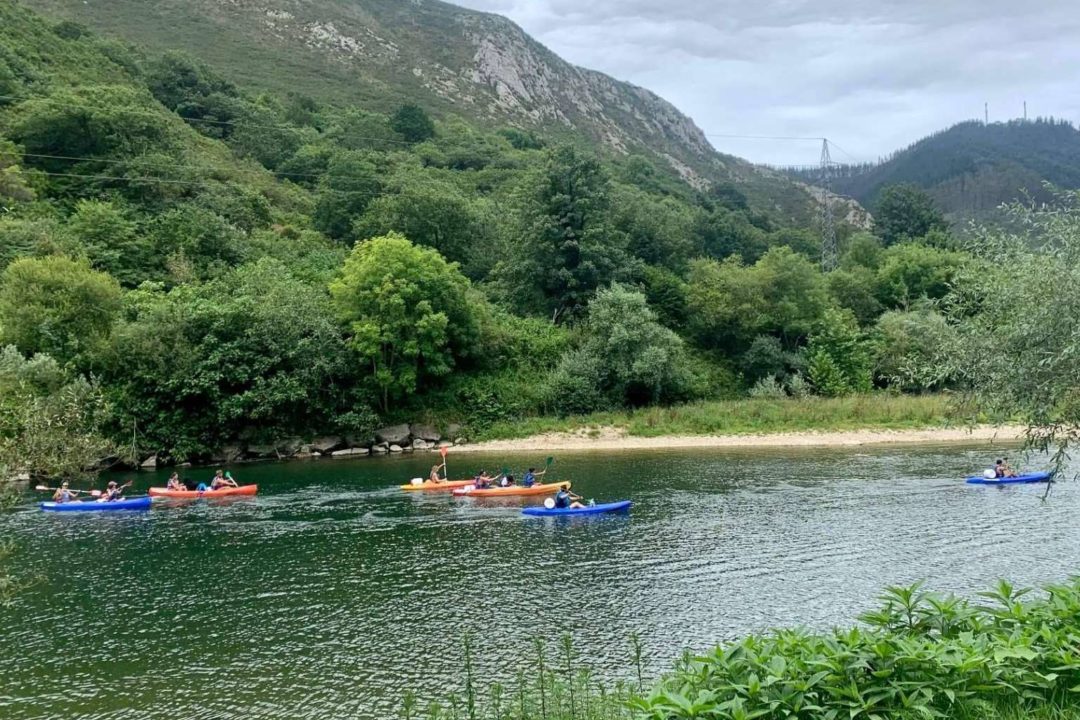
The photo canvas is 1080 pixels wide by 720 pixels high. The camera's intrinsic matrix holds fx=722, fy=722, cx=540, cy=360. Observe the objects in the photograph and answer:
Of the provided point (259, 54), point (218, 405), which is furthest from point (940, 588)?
point (259, 54)

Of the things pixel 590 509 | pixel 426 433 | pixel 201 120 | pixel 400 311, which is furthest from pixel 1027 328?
pixel 201 120

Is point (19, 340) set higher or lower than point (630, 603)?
higher

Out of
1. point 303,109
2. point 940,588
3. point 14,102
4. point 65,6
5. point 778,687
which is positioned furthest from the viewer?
point 65,6

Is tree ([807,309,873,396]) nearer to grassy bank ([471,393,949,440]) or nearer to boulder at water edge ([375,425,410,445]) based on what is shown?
grassy bank ([471,393,949,440])

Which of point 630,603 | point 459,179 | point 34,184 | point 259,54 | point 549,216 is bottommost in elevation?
point 630,603

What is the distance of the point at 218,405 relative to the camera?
4838cm

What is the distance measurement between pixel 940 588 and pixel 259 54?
154 metres

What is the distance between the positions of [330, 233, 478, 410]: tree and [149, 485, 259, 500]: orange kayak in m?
15.5

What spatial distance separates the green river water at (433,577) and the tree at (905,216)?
245ft

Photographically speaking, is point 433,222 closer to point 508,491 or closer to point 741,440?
point 741,440

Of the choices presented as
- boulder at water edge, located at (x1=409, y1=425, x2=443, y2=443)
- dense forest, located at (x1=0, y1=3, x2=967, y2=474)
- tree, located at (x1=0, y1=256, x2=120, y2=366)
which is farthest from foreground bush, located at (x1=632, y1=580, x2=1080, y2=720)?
tree, located at (x1=0, y1=256, x2=120, y2=366)

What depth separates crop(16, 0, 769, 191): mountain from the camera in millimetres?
133125

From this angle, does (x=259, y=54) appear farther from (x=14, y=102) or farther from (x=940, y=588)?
(x=940, y=588)

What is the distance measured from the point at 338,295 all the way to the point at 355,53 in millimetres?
127669
